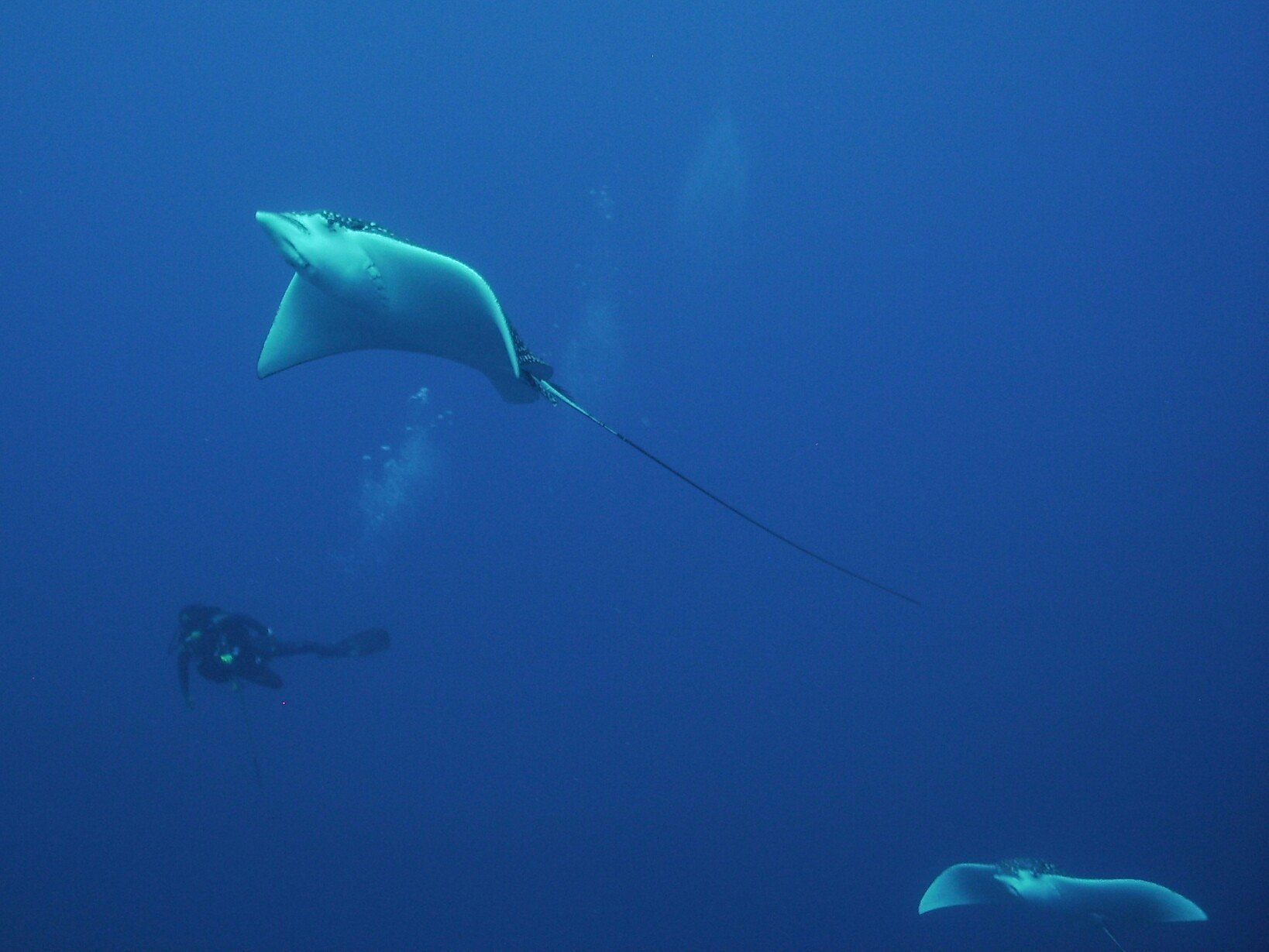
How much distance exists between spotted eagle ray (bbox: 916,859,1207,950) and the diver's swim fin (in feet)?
18.1

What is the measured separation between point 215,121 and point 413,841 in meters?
13.2

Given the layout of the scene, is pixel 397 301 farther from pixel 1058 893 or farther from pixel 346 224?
pixel 1058 893

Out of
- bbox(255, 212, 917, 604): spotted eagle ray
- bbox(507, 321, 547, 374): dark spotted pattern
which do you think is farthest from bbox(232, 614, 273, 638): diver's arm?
bbox(507, 321, 547, 374): dark spotted pattern

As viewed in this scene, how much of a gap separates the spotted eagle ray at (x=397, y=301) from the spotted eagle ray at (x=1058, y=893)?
12.4 feet

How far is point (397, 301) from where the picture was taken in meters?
3.29

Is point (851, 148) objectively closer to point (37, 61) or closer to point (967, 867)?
point (967, 867)

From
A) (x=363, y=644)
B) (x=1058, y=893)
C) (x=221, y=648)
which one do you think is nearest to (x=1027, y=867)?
(x=1058, y=893)

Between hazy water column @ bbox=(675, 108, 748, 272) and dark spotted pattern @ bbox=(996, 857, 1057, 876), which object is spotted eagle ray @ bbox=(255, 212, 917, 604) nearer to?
dark spotted pattern @ bbox=(996, 857, 1057, 876)

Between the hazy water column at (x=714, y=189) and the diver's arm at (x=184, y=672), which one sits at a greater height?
the hazy water column at (x=714, y=189)

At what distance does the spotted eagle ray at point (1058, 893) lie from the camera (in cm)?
506

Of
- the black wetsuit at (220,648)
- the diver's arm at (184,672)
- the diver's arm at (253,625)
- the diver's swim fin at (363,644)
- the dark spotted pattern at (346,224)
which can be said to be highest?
the dark spotted pattern at (346,224)

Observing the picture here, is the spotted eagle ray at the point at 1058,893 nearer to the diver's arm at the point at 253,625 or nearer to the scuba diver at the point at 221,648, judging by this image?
the scuba diver at the point at 221,648

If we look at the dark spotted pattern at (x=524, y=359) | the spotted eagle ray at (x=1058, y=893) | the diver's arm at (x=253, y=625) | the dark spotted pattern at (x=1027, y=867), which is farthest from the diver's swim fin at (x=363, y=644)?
the dark spotted pattern at (x=1027, y=867)

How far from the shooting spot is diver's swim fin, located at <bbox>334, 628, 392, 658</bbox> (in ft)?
25.1
